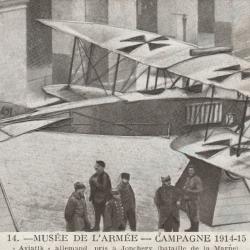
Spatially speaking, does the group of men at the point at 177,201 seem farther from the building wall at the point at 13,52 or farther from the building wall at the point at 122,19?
the building wall at the point at 13,52

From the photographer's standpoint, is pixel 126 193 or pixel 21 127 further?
pixel 126 193

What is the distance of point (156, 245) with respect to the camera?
4859mm

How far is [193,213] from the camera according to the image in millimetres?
4996

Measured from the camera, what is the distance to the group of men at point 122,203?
4918 millimetres

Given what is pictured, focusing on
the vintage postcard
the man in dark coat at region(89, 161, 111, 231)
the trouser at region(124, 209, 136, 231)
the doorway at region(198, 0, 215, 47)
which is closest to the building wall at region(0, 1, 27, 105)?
the vintage postcard

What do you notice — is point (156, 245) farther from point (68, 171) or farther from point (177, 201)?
point (68, 171)

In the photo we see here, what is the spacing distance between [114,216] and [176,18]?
5.94 feet

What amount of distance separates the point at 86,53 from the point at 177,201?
1496mm

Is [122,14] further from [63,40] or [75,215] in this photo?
[75,215]

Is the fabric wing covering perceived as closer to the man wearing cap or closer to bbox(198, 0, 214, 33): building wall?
bbox(198, 0, 214, 33): building wall

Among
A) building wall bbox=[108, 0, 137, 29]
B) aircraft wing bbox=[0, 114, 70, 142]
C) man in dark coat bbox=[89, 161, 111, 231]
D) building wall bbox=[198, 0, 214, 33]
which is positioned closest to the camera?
aircraft wing bbox=[0, 114, 70, 142]

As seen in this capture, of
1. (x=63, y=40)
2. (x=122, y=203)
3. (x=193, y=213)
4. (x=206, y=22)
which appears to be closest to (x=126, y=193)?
(x=122, y=203)

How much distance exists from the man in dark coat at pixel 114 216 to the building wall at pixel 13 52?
114 centimetres

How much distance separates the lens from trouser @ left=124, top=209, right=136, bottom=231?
16.2 ft
